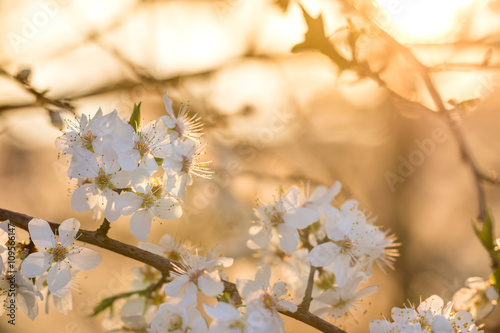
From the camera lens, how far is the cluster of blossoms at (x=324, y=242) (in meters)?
1.21

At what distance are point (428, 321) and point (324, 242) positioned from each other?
1.04 feet

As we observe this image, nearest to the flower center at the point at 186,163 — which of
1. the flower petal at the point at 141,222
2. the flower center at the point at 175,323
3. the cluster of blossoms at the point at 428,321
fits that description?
the flower petal at the point at 141,222

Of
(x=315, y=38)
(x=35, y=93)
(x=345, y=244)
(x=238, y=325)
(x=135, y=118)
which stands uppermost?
(x=315, y=38)

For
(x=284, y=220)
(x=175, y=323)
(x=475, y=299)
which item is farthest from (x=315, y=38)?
(x=475, y=299)

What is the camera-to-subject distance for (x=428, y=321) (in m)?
1.12

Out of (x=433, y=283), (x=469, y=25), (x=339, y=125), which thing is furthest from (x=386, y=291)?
(x=469, y=25)

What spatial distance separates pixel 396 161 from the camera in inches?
143

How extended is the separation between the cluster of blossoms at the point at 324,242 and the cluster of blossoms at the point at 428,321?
0.15 m

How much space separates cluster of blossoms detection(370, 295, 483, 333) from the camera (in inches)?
42.3

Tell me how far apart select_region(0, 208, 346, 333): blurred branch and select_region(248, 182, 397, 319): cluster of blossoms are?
0.51 ft

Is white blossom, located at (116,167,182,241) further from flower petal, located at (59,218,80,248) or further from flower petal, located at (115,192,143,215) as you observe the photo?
flower petal, located at (59,218,80,248)

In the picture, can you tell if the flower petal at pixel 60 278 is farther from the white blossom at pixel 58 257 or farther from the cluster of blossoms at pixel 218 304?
the cluster of blossoms at pixel 218 304

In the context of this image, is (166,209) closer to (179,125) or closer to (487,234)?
(179,125)

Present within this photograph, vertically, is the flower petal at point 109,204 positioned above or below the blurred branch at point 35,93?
below
